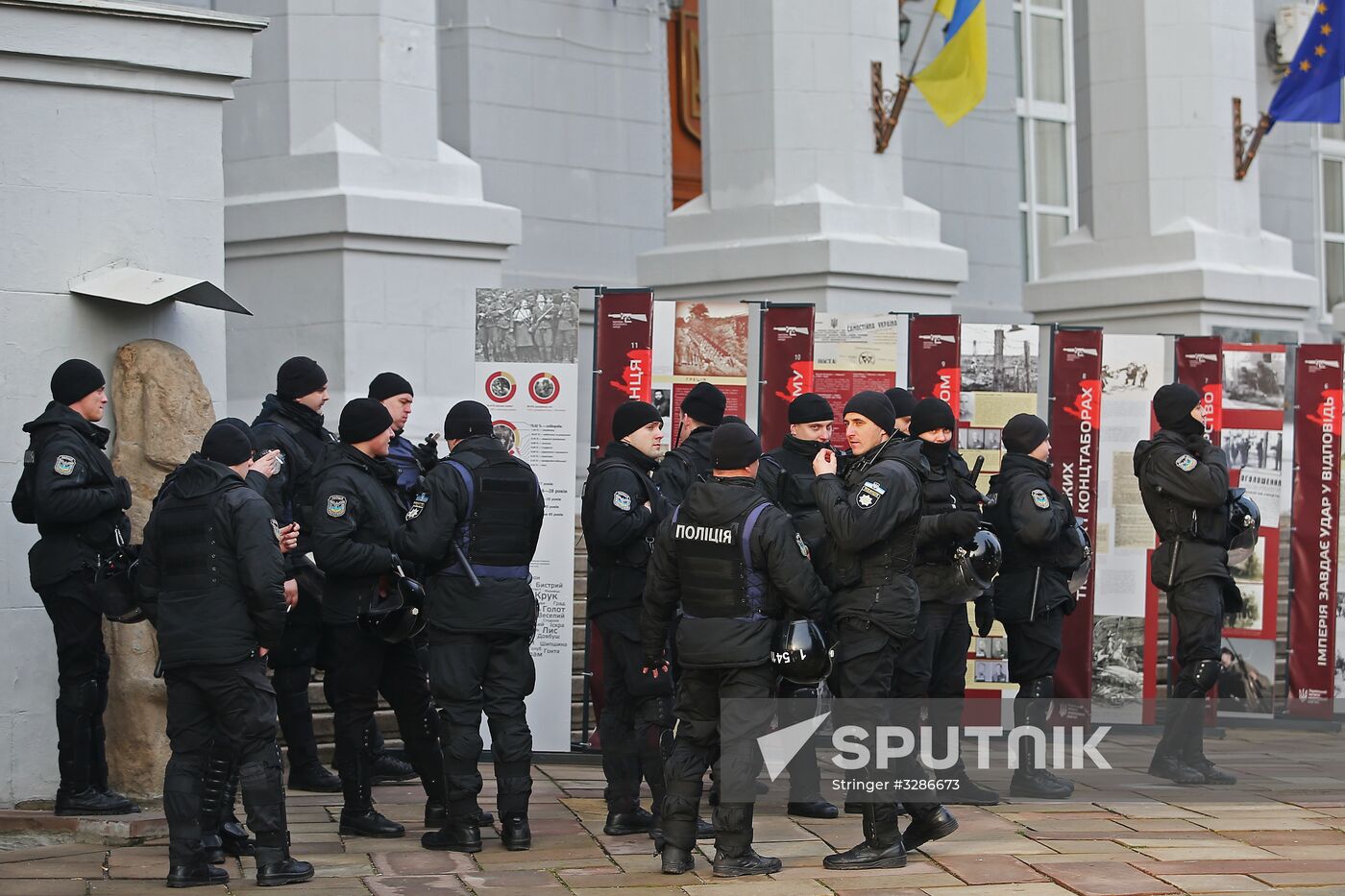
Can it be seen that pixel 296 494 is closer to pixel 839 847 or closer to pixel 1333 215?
pixel 839 847

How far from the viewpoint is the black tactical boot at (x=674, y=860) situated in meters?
7.09

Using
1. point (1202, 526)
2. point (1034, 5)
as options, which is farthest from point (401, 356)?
point (1034, 5)

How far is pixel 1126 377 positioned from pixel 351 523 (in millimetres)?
5535

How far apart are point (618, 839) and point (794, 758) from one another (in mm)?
1089

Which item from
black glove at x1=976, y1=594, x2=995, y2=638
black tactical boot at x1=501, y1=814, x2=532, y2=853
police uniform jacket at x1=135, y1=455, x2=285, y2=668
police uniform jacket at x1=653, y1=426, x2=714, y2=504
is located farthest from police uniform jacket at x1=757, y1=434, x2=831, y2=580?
police uniform jacket at x1=135, y1=455, x2=285, y2=668

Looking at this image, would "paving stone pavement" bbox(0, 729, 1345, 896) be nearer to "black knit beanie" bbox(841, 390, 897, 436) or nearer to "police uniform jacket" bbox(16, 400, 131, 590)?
"police uniform jacket" bbox(16, 400, 131, 590)

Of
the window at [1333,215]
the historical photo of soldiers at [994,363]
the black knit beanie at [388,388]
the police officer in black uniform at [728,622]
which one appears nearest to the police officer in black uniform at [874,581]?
the police officer in black uniform at [728,622]

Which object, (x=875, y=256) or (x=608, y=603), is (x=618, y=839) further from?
(x=875, y=256)

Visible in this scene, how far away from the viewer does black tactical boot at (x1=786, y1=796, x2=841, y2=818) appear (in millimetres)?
8320

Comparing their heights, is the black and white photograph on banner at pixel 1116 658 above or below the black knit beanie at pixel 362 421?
below

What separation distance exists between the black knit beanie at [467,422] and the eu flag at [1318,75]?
360 inches

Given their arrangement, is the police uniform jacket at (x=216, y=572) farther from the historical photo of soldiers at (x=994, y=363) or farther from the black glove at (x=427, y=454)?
the historical photo of soldiers at (x=994, y=363)

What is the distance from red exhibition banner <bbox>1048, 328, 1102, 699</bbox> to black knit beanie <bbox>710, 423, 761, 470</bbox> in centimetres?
415

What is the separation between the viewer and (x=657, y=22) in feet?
51.1
